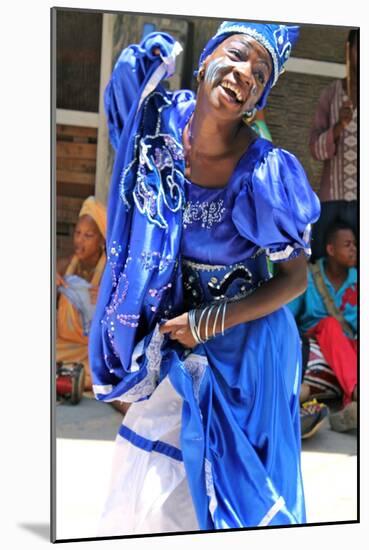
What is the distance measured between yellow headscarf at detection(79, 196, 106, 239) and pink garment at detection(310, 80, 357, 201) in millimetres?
752

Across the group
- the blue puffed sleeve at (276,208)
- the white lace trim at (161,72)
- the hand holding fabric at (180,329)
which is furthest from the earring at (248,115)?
the hand holding fabric at (180,329)

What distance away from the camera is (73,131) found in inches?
146

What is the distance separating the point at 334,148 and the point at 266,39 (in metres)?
0.57

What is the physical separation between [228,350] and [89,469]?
0.58 m

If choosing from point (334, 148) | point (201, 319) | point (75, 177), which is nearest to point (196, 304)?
point (201, 319)

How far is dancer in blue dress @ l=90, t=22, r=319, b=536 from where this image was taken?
11.9ft

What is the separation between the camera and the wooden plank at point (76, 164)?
367 centimetres

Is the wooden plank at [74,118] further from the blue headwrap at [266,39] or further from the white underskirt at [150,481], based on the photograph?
the white underskirt at [150,481]

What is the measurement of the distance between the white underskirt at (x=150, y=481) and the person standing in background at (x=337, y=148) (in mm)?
792

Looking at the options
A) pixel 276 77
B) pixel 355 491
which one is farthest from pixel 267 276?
pixel 355 491

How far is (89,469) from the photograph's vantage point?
Result: 12.4ft

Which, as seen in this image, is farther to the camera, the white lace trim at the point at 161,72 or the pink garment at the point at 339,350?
the pink garment at the point at 339,350

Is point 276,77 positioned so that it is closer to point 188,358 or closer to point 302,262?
point 302,262

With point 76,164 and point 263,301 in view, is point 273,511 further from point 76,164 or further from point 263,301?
point 76,164
